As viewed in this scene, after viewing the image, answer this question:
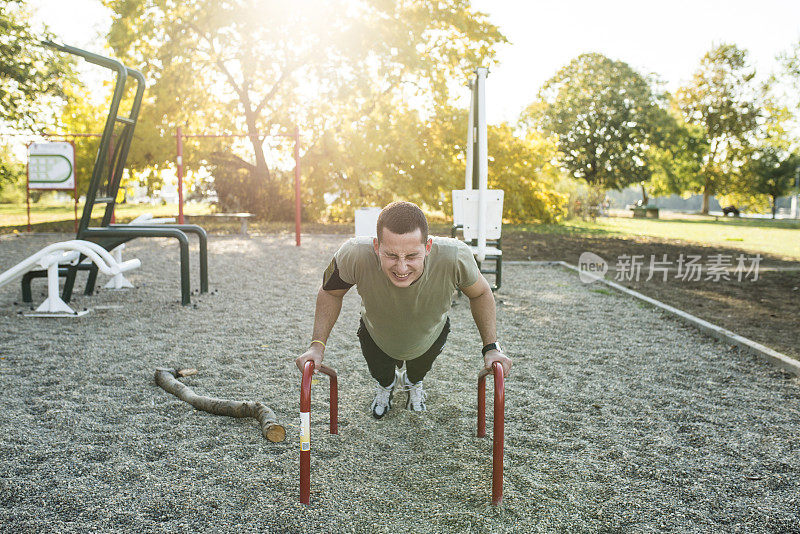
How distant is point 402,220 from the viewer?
2598 millimetres

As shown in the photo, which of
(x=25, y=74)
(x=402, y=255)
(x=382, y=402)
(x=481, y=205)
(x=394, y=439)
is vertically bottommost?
(x=394, y=439)

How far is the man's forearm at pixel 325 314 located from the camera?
292 centimetres

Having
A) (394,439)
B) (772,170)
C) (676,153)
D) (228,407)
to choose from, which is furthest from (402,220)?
(772,170)

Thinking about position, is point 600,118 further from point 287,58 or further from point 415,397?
point 415,397

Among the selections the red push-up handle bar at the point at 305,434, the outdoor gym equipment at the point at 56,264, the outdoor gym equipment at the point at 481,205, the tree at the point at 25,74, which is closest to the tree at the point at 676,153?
the tree at the point at 25,74

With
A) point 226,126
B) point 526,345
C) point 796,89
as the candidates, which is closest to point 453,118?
point 226,126

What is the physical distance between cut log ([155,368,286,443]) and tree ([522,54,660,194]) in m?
38.8

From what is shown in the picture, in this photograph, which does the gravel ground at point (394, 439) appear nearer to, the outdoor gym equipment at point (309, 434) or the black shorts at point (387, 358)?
the outdoor gym equipment at point (309, 434)

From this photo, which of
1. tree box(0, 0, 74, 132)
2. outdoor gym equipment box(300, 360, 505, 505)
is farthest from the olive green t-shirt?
tree box(0, 0, 74, 132)

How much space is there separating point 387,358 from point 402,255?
1.06m

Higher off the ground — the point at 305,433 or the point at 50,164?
the point at 50,164

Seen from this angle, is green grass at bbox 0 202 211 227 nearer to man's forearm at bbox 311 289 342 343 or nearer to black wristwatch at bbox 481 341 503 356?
man's forearm at bbox 311 289 342 343

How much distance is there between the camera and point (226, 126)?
20.4m

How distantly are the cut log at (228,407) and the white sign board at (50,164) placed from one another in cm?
1223
